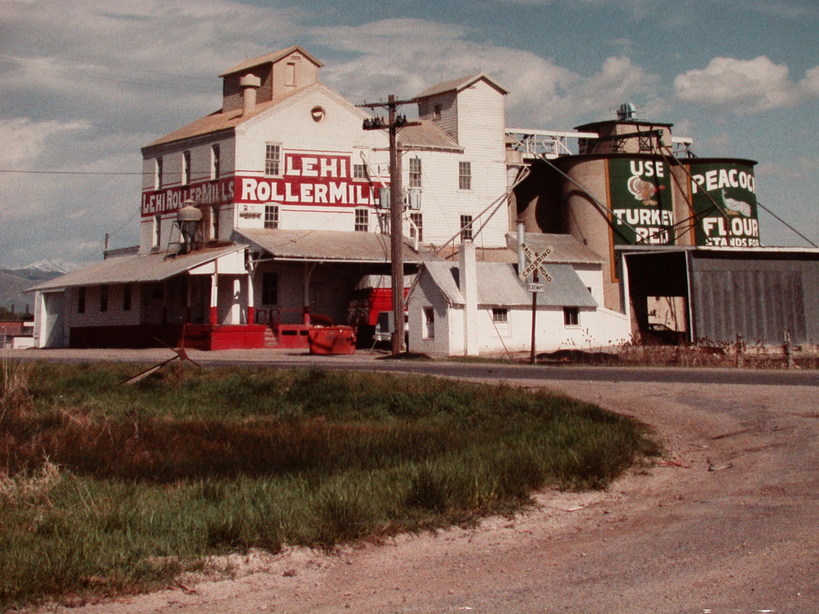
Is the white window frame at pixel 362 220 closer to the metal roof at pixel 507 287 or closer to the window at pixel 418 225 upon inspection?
the window at pixel 418 225

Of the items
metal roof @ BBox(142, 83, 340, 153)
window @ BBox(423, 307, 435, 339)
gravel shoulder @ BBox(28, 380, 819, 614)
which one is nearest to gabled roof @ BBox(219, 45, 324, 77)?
metal roof @ BBox(142, 83, 340, 153)

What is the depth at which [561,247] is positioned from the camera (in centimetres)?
5184

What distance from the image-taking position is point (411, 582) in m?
6.90

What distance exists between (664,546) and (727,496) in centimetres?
221

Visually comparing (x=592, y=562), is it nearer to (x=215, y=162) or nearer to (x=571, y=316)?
(x=571, y=316)

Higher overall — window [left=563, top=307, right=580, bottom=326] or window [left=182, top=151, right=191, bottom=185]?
window [left=182, top=151, right=191, bottom=185]

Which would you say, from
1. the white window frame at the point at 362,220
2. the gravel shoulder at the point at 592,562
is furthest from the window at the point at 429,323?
the gravel shoulder at the point at 592,562

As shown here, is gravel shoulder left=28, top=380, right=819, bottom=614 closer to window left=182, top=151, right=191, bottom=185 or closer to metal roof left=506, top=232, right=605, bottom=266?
metal roof left=506, top=232, right=605, bottom=266

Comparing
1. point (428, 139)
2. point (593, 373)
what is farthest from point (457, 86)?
point (593, 373)

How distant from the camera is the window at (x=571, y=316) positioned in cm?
4094

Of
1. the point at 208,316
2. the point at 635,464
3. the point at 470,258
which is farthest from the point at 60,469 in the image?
the point at 208,316

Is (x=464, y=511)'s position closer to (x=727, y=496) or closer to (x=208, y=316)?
(x=727, y=496)

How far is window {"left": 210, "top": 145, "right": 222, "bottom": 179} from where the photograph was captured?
4903 cm

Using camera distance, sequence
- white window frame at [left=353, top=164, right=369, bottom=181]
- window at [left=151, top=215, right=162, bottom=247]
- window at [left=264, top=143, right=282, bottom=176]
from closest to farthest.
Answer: window at [left=264, top=143, right=282, bottom=176], white window frame at [left=353, top=164, right=369, bottom=181], window at [left=151, top=215, right=162, bottom=247]
